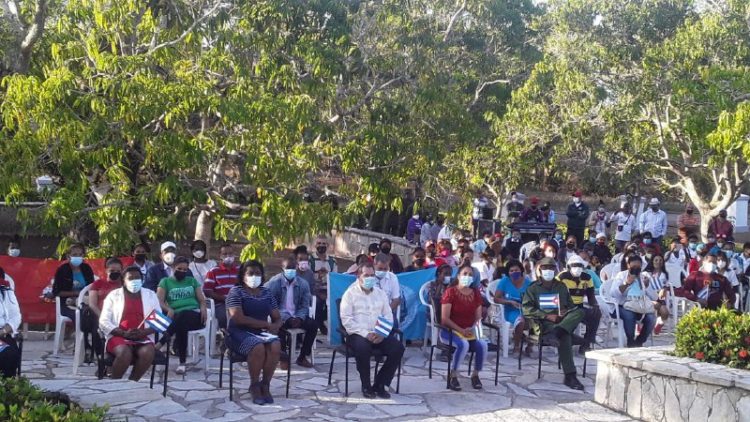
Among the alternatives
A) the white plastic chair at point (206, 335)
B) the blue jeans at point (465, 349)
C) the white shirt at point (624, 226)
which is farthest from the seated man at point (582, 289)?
the white shirt at point (624, 226)

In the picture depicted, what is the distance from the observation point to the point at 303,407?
8.44m

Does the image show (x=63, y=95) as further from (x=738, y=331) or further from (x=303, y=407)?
(x=738, y=331)

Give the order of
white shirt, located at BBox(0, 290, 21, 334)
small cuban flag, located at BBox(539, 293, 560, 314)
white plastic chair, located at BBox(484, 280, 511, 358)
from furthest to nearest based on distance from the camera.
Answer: white plastic chair, located at BBox(484, 280, 511, 358) → small cuban flag, located at BBox(539, 293, 560, 314) → white shirt, located at BBox(0, 290, 21, 334)

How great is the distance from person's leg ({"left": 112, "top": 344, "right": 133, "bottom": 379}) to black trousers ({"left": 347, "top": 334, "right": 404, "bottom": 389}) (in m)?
2.08

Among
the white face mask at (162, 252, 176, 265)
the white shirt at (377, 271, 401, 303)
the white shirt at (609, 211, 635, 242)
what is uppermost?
the white shirt at (609, 211, 635, 242)

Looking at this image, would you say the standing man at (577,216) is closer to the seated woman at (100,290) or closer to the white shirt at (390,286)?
the white shirt at (390,286)

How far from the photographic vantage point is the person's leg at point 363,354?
8805mm

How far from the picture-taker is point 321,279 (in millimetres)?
11883

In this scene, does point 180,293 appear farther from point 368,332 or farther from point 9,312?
point 368,332

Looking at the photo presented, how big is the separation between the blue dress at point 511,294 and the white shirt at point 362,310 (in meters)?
2.39

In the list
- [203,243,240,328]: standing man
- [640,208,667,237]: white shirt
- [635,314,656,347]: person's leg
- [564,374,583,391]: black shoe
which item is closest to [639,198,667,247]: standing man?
[640,208,667,237]: white shirt

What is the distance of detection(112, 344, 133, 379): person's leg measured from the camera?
27.6 ft

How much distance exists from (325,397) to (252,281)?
1334 mm

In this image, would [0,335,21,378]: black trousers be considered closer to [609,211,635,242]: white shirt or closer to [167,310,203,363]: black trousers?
[167,310,203,363]: black trousers
